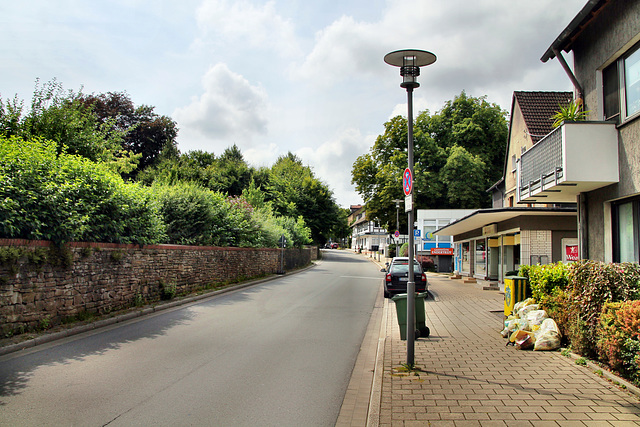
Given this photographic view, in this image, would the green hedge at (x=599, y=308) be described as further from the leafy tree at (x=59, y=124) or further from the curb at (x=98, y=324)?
→ the leafy tree at (x=59, y=124)

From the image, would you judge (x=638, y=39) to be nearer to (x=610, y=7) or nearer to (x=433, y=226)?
(x=610, y=7)

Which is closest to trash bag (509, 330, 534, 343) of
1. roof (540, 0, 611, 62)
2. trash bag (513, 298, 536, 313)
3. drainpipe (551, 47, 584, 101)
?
trash bag (513, 298, 536, 313)

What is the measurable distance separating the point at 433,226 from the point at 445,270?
13.1ft

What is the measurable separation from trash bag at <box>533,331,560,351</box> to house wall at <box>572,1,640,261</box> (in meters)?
2.64

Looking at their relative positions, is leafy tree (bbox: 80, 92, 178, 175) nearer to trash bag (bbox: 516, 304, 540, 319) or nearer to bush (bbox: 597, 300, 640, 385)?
trash bag (bbox: 516, 304, 540, 319)

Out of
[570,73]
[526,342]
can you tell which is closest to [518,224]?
[570,73]

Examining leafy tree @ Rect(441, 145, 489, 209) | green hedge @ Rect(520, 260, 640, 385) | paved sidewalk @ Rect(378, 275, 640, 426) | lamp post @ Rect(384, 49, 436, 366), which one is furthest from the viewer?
leafy tree @ Rect(441, 145, 489, 209)

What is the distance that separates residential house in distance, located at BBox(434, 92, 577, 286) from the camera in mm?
16812

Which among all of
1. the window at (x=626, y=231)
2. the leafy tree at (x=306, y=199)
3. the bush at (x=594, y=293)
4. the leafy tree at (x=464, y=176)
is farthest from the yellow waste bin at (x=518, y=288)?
the leafy tree at (x=306, y=199)

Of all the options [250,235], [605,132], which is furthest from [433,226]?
[605,132]

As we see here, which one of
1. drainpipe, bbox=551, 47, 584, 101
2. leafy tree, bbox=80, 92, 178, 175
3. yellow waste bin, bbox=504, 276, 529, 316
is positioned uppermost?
leafy tree, bbox=80, 92, 178, 175

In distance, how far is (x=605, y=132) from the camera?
864 centimetres

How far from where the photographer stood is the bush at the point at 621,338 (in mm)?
5125

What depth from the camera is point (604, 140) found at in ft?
28.2
